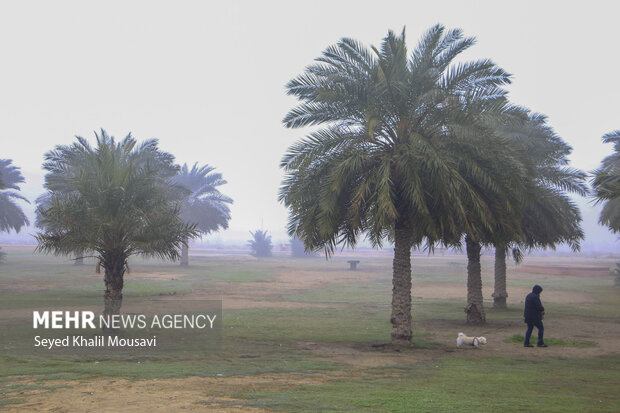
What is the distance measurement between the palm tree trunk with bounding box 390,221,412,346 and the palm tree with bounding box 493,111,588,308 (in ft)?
25.6

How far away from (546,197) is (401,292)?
9.98m

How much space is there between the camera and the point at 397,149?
1559cm

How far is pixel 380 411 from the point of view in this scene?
818 cm

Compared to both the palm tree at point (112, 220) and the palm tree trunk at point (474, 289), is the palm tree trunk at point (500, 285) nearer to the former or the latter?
the palm tree trunk at point (474, 289)

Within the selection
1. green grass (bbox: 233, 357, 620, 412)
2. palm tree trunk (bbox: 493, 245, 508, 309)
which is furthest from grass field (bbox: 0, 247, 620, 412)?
palm tree trunk (bbox: 493, 245, 508, 309)

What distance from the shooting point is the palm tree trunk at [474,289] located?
21.0m

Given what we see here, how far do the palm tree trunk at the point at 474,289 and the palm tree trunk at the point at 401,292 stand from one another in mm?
5355

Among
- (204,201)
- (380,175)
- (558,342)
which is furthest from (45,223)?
(204,201)

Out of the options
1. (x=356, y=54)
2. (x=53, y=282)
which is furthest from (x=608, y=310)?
(x=53, y=282)

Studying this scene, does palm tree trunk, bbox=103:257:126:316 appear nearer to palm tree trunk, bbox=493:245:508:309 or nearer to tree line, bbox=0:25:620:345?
tree line, bbox=0:25:620:345

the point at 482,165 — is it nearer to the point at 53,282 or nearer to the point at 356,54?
the point at 356,54

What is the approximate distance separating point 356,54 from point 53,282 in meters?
27.6

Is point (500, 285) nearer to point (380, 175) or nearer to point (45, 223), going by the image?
point (380, 175)

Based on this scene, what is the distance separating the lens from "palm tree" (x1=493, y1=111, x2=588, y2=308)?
22.8m
